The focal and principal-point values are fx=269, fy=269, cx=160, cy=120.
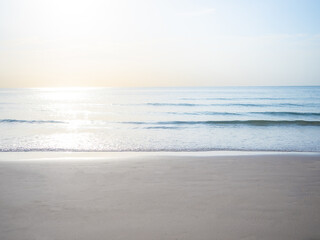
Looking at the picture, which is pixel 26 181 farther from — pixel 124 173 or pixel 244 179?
pixel 244 179

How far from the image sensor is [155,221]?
3.94 meters

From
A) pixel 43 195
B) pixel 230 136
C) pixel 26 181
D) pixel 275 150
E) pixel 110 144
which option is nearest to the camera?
pixel 43 195

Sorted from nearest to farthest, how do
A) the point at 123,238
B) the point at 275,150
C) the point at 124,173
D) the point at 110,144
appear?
the point at 123,238
the point at 124,173
the point at 275,150
the point at 110,144

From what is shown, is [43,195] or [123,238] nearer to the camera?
[123,238]

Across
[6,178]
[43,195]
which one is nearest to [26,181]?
[6,178]

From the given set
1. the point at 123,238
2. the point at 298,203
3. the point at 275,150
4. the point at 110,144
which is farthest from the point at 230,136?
the point at 123,238

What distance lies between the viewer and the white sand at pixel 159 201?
3672 millimetres

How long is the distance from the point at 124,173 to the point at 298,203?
380 centimetres

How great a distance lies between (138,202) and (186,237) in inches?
52.8

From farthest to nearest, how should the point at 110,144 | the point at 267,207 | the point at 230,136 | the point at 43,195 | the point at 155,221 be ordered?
the point at 230,136 → the point at 110,144 → the point at 43,195 → the point at 267,207 → the point at 155,221

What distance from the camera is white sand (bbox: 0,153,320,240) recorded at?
12.0ft

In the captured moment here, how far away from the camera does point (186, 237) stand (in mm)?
3516

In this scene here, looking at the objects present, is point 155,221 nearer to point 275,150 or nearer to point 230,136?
point 275,150

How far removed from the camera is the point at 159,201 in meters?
4.69
